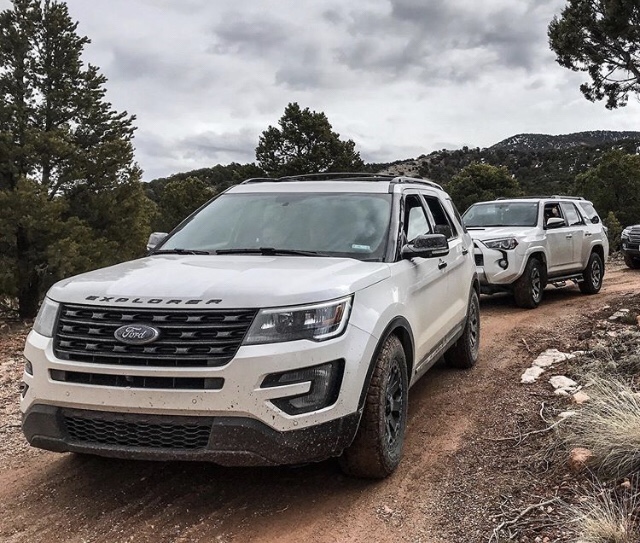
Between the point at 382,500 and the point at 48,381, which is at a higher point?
the point at 48,381

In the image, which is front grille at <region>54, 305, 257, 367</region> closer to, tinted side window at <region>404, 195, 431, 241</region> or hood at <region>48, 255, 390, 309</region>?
hood at <region>48, 255, 390, 309</region>

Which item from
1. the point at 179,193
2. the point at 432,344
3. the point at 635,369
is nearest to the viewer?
the point at 432,344

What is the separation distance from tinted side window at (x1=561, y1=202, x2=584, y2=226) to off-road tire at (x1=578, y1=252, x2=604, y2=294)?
0.73 m

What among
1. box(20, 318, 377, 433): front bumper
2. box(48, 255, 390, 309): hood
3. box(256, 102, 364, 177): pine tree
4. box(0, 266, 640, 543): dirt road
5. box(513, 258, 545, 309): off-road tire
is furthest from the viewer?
box(256, 102, 364, 177): pine tree

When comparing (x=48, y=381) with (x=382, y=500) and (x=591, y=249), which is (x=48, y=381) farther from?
(x=591, y=249)

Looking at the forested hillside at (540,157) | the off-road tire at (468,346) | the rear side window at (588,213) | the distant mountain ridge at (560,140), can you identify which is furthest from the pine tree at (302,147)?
the off-road tire at (468,346)

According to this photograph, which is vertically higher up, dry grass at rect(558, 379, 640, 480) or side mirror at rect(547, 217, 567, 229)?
side mirror at rect(547, 217, 567, 229)

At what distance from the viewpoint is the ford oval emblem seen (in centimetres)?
286

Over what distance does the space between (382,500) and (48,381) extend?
1.92 metres

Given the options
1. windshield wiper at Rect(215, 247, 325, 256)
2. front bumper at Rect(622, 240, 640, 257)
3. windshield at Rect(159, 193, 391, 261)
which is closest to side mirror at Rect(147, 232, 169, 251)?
windshield at Rect(159, 193, 391, 261)

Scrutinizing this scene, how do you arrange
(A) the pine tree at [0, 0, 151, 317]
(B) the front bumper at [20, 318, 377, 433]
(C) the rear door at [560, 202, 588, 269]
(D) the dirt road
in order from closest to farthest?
1. (B) the front bumper at [20, 318, 377, 433]
2. (D) the dirt road
3. (C) the rear door at [560, 202, 588, 269]
4. (A) the pine tree at [0, 0, 151, 317]

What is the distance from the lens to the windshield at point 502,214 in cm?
1036

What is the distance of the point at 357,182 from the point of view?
4.77 metres

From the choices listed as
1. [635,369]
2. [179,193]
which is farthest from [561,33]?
[179,193]
